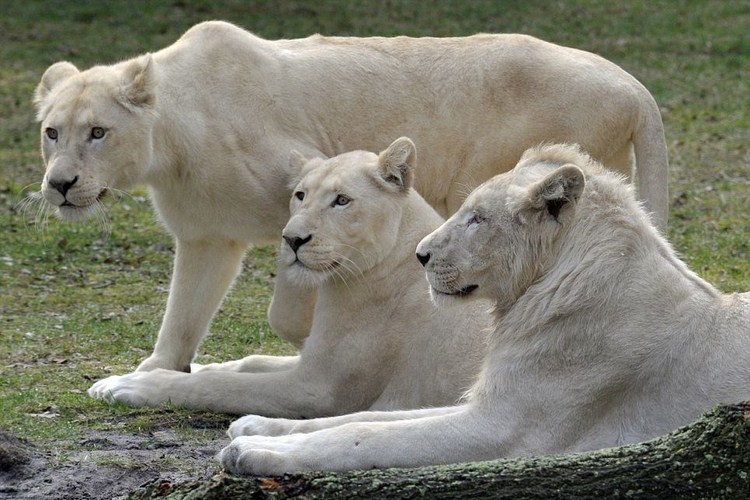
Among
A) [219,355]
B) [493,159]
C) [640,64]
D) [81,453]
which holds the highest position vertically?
[493,159]

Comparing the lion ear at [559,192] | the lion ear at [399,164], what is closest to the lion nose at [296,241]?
the lion ear at [399,164]

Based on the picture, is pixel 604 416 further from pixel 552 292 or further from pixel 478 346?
pixel 478 346

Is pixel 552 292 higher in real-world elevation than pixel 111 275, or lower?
higher

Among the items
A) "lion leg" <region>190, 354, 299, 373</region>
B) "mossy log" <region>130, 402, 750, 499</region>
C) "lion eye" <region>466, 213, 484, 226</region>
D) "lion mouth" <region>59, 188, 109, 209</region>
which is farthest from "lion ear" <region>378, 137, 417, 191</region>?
"mossy log" <region>130, 402, 750, 499</region>

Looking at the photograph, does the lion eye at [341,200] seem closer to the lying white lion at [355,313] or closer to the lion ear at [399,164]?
the lying white lion at [355,313]

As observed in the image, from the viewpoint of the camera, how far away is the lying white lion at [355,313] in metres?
6.73

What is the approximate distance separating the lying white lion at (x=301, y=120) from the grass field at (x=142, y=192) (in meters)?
1.09

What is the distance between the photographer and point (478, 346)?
650 cm

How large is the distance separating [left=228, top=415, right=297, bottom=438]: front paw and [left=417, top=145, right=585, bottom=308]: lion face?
0.92 meters

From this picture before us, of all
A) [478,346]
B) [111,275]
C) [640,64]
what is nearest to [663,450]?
[478,346]

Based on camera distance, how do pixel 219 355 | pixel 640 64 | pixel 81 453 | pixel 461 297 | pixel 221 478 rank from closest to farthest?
pixel 221 478
pixel 461 297
pixel 81 453
pixel 219 355
pixel 640 64

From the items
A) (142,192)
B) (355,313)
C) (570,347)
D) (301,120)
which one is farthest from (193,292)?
(142,192)

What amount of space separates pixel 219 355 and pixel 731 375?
4514 mm

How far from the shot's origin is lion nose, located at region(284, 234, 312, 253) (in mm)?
6711
